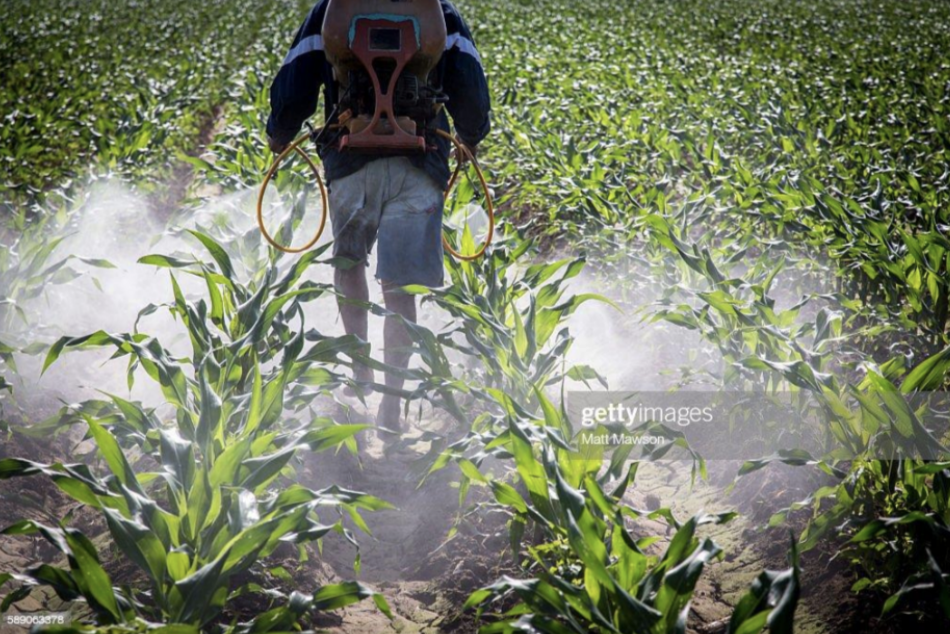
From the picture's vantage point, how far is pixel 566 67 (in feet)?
37.8

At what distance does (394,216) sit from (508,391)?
80 cm

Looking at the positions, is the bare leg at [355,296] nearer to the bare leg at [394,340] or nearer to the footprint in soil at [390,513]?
the bare leg at [394,340]

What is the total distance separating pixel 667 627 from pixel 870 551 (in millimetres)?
788

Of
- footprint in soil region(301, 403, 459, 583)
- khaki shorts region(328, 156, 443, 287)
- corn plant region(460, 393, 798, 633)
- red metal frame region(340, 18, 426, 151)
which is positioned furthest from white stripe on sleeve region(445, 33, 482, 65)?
corn plant region(460, 393, 798, 633)

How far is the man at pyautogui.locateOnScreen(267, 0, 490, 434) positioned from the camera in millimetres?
3480

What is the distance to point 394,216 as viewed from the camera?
11.7ft

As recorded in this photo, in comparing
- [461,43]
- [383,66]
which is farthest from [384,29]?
[461,43]

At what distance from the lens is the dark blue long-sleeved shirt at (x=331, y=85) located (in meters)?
3.46

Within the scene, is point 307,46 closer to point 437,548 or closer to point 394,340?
point 394,340

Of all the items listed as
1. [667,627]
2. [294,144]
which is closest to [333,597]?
[667,627]

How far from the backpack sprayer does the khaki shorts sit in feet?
0.66

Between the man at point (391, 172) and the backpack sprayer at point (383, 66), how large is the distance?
0.14m

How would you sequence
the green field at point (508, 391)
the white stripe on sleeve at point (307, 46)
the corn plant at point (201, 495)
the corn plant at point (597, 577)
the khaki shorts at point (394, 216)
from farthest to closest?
the khaki shorts at point (394, 216) < the white stripe on sleeve at point (307, 46) < the green field at point (508, 391) < the corn plant at point (201, 495) < the corn plant at point (597, 577)

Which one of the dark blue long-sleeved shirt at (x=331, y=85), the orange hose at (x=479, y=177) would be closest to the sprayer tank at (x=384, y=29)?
the dark blue long-sleeved shirt at (x=331, y=85)
